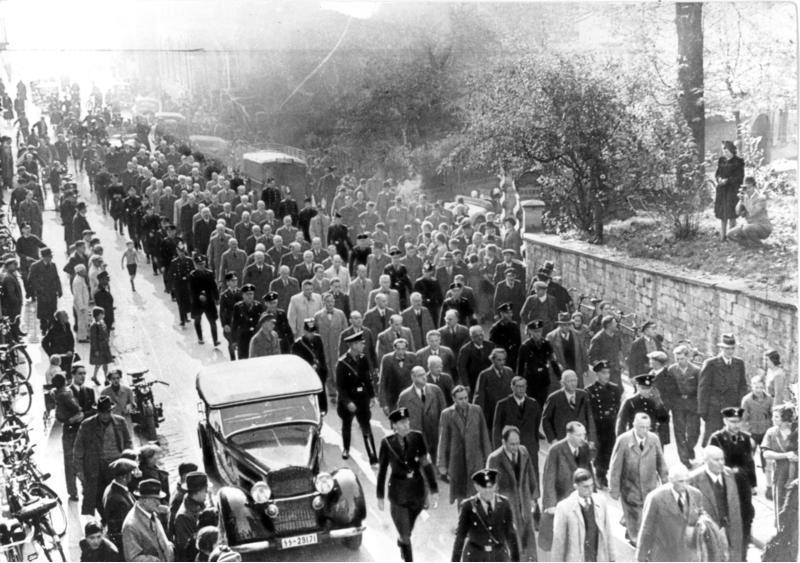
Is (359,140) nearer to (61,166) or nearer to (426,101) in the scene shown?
(426,101)

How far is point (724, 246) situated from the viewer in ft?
36.3

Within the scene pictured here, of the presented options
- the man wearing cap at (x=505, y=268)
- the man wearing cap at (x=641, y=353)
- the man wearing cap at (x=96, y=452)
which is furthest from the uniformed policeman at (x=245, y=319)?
the man wearing cap at (x=641, y=353)

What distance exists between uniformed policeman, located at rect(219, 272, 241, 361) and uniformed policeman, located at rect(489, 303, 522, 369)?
9.63 feet

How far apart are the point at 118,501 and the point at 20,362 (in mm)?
3155

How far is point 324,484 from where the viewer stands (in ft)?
24.9

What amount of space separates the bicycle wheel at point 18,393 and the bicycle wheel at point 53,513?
146cm

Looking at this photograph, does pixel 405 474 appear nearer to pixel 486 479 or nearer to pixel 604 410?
pixel 486 479

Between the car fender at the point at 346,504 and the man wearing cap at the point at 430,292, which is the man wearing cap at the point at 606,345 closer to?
the man wearing cap at the point at 430,292

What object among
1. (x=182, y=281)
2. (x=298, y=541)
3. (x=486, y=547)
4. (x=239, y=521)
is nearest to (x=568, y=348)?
(x=486, y=547)

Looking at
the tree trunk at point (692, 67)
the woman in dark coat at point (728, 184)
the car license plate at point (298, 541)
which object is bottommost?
the car license plate at point (298, 541)

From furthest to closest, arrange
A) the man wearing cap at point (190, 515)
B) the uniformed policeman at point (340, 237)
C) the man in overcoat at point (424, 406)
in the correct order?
the uniformed policeman at point (340, 237), the man in overcoat at point (424, 406), the man wearing cap at point (190, 515)

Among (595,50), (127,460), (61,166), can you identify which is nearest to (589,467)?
(127,460)

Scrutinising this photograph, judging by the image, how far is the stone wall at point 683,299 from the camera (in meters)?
9.32

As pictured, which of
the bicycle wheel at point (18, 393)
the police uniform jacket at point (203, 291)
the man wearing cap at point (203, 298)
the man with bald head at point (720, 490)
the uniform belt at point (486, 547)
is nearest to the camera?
the uniform belt at point (486, 547)
